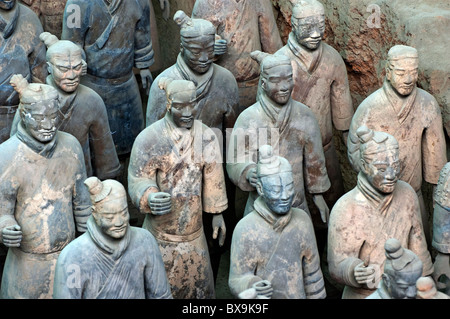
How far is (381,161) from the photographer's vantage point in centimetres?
632

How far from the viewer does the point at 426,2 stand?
8570 millimetres

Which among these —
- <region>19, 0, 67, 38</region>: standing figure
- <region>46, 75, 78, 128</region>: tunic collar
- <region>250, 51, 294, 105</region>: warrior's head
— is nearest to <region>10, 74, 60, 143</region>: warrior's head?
<region>46, 75, 78, 128</region>: tunic collar

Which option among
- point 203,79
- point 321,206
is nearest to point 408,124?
point 321,206

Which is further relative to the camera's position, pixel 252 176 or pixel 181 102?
pixel 252 176

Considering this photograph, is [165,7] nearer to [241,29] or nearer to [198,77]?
[241,29]

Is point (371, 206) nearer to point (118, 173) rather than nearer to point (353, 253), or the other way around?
point (353, 253)

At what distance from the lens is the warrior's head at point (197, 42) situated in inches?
299

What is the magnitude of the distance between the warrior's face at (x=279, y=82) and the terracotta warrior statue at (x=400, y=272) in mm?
1592

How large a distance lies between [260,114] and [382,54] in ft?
5.47

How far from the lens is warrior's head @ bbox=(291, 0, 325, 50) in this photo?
25.4ft

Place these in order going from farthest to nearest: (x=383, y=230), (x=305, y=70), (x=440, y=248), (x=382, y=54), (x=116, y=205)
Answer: (x=382, y=54)
(x=305, y=70)
(x=440, y=248)
(x=383, y=230)
(x=116, y=205)

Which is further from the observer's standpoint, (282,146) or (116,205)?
(282,146)

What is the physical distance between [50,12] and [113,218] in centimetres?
380
